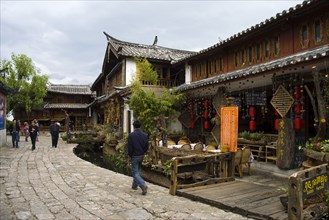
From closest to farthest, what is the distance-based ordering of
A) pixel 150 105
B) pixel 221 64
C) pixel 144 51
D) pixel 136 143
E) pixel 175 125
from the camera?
pixel 136 143 < pixel 221 64 < pixel 150 105 < pixel 175 125 < pixel 144 51

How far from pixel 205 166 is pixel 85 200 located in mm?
3297

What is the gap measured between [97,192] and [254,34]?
8.14m

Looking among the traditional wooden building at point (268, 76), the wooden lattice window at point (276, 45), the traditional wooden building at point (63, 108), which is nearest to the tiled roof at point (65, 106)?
the traditional wooden building at point (63, 108)

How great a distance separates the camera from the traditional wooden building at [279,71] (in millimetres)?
8305

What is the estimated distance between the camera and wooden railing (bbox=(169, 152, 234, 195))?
701 cm

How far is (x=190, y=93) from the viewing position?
575 inches

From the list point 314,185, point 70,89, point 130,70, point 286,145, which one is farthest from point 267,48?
point 70,89

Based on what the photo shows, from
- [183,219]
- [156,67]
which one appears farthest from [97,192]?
[156,67]

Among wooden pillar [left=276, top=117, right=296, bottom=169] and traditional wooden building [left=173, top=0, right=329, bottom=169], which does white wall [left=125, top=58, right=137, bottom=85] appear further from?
wooden pillar [left=276, top=117, right=296, bottom=169]

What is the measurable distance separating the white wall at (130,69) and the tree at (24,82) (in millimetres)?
20154

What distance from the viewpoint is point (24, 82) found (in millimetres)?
33781

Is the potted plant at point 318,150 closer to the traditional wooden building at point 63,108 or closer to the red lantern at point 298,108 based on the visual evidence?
the red lantern at point 298,108

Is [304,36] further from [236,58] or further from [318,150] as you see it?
[318,150]

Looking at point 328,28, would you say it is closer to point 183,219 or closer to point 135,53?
point 183,219
